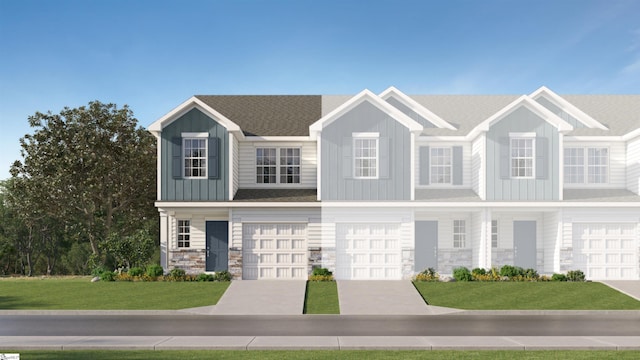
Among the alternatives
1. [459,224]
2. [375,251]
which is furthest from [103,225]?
[459,224]

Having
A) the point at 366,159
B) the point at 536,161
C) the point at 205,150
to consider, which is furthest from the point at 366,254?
the point at 536,161

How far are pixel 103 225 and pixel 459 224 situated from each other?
21.3 m

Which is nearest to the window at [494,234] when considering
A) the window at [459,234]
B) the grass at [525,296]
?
the window at [459,234]

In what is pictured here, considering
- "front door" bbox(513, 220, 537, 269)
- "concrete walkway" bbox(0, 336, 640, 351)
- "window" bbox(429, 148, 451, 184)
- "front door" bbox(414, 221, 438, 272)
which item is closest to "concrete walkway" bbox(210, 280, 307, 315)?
"concrete walkway" bbox(0, 336, 640, 351)

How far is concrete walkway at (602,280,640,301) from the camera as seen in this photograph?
78.4 ft

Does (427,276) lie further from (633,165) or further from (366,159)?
(633,165)

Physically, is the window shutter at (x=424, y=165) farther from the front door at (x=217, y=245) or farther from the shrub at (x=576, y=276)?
the front door at (x=217, y=245)

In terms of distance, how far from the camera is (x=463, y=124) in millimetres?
31328

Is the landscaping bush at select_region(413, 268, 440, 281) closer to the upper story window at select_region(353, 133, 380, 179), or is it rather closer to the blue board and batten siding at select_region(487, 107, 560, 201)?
the blue board and batten siding at select_region(487, 107, 560, 201)

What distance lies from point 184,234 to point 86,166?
29.0 feet

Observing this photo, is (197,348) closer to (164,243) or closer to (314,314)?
(314,314)

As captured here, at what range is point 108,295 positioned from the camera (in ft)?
76.4

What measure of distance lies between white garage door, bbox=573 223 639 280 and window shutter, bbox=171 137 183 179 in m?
17.5

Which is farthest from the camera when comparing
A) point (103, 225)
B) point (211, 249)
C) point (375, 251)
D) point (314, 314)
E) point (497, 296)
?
point (103, 225)
